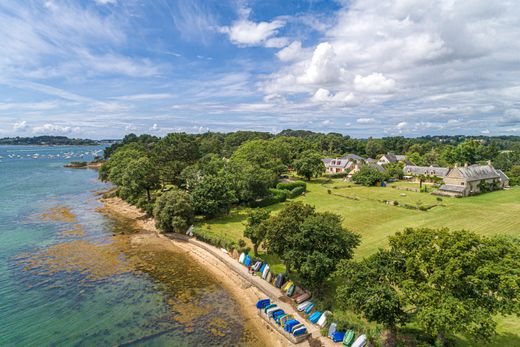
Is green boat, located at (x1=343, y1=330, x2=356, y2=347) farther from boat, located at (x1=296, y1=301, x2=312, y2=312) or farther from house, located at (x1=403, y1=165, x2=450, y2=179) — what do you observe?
house, located at (x1=403, y1=165, x2=450, y2=179)

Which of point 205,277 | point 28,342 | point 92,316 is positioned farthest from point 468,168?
point 28,342

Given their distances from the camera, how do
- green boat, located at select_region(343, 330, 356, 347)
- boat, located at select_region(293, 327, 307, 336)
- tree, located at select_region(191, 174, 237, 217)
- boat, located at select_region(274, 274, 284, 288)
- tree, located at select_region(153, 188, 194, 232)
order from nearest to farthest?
green boat, located at select_region(343, 330, 356, 347) → boat, located at select_region(293, 327, 307, 336) → boat, located at select_region(274, 274, 284, 288) → tree, located at select_region(153, 188, 194, 232) → tree, located at select_region(191, 174, 237, 217)

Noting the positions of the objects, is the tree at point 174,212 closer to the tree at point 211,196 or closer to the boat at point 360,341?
the tree at point 211,196

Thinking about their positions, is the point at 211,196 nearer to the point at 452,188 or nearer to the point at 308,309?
the point at 308,309

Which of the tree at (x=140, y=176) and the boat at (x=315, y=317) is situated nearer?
the boat at (x=315, y=317)

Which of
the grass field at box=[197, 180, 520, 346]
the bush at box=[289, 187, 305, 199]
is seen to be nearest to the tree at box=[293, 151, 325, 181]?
the grass field at box=[197, 180, 520, 346]

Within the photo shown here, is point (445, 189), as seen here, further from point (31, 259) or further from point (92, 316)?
point (31, 259)

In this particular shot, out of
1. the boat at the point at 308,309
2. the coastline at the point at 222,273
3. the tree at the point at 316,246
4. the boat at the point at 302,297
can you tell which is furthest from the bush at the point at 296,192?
the boat at the point at 308,309
